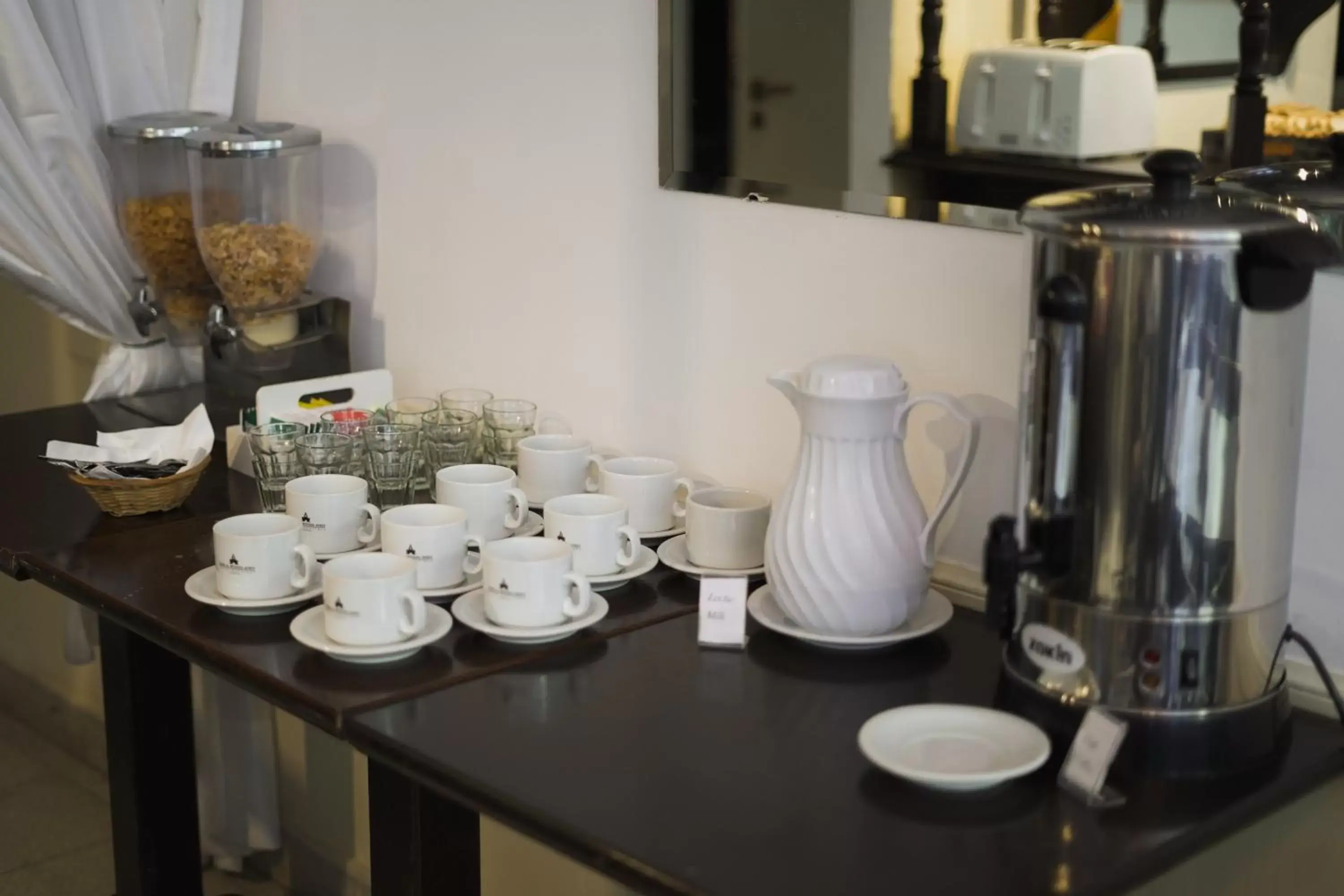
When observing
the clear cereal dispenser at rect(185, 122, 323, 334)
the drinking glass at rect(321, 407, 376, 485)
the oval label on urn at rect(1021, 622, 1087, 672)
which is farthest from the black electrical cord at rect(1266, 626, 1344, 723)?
the clear cereal dispenser at rect(185, 122, 323, 334)

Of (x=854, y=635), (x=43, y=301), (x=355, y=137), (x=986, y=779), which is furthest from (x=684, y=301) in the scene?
(x=43, y=301)

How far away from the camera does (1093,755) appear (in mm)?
1081

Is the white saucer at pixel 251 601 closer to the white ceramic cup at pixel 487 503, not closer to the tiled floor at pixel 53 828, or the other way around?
the white ceramic cup at pixel 487 503

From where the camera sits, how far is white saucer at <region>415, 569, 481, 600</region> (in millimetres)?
1460

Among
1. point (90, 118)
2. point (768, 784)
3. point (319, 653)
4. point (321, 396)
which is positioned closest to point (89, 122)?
point (90, 118)

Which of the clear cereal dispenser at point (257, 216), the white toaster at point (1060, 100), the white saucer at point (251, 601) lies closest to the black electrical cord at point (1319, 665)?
the white toaster at point (1060, 100)

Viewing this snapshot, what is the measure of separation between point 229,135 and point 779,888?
1421 millimetres

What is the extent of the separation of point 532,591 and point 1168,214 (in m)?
0.61

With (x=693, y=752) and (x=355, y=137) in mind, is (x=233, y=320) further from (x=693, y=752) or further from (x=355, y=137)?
(x=693, y=752)

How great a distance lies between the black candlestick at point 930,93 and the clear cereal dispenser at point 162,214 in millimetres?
1087

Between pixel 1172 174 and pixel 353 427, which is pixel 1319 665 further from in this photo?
pixel 353 427

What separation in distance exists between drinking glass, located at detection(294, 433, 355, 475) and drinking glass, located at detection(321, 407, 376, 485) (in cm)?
1

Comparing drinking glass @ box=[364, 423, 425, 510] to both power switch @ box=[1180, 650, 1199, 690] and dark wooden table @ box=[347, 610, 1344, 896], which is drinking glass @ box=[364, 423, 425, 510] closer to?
dark wooden table @ box=[347, 610, 1344, 896]

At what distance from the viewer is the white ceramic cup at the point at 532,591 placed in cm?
136
